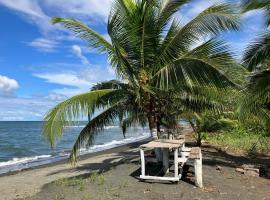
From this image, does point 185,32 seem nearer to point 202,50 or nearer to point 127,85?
point 202,50

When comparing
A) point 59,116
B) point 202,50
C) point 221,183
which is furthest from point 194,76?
point 59,116

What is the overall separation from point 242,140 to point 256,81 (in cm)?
1106

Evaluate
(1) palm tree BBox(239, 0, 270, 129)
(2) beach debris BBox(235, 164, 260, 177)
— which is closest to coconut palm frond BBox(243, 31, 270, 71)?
(1) palm tree BBox(239, 0, 270, 129)

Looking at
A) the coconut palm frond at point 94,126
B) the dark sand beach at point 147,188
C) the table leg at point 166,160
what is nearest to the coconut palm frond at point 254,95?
the dark sand beach at point 147,188

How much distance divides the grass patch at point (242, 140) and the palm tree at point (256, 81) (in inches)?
230

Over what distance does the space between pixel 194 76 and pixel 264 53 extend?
3500 mm

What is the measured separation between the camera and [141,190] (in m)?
10.5

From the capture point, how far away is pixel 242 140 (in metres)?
24.5

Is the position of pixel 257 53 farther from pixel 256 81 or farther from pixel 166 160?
pixel 166 160

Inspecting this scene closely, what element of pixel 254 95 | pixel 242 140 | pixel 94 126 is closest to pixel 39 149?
pixel 242 140

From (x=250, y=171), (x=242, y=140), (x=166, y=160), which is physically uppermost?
(x=242, y=140)

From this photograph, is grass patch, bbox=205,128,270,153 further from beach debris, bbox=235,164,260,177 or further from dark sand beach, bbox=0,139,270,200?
dark sand beach, bbox=0,139,270,200

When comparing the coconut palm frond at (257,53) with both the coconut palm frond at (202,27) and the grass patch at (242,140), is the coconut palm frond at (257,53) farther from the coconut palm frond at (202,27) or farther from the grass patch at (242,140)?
the grass patch at (242,140)

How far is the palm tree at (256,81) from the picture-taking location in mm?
13430
